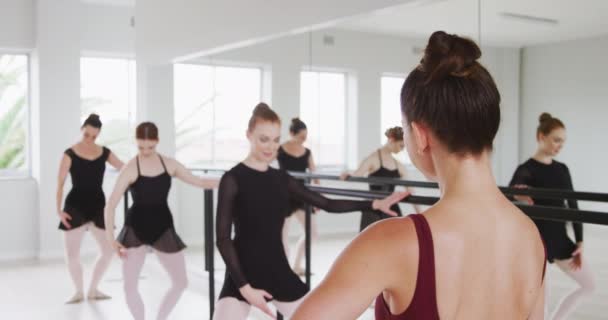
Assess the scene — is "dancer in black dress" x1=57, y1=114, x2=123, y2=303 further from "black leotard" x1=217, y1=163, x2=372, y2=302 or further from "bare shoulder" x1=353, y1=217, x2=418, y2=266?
"bare shoulder" x1=353, y1=217, x2=418, y2=266

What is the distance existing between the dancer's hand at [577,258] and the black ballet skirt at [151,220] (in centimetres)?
228

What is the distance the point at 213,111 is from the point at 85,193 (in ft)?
4.46

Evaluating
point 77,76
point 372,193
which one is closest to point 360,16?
point 372,193

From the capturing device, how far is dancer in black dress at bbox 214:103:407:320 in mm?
2660

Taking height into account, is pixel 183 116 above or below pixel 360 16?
Answer: below

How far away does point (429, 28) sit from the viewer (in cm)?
388

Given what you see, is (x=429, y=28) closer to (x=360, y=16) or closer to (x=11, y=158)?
(x=360, y=16)

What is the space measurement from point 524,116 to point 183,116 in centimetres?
387

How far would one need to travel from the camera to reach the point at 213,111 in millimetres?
6160

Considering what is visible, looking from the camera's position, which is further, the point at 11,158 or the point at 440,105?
the point at 11,158

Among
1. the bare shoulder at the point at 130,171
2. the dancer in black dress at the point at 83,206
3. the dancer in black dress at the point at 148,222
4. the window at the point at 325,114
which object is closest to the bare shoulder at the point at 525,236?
the dancer in black dress at the point at 148,222

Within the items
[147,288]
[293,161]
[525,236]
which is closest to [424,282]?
[525,236]

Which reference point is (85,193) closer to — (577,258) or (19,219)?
(19,219)

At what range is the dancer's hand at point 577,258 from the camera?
10.1ft
